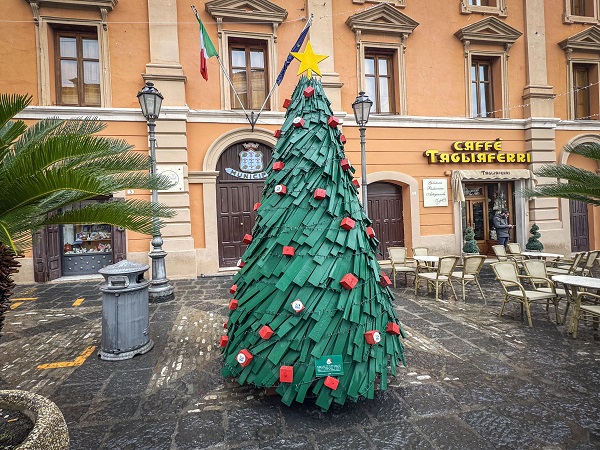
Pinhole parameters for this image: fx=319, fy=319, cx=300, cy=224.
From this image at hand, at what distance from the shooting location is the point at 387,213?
1109 centimetres

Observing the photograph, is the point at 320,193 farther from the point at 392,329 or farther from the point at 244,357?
the point at 244,357

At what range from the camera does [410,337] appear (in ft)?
14.5

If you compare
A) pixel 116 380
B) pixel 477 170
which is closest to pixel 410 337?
pixel 116 380

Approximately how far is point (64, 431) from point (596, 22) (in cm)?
1867

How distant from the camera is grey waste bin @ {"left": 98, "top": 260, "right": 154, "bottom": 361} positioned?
3898 mm

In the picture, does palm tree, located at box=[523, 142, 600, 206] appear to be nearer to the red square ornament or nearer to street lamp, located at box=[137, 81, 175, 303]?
the red square ornament

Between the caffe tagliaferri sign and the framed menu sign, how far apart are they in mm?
649

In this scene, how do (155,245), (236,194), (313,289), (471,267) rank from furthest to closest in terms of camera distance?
1. (236,194)
2. (155,245)
3. (471,267)
4. (313,289)

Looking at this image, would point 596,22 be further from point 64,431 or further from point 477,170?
point 64,431

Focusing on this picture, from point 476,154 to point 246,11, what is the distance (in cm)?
884

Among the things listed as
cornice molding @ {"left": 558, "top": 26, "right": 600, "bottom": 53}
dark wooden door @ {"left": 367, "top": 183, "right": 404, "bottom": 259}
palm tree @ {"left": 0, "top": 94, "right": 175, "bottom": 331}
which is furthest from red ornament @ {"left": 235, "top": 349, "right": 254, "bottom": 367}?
cornice molding @ {"left": 558, "top": 26, "right": 600, "bottom": 53}

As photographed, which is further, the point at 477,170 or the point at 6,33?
the point at 477,170

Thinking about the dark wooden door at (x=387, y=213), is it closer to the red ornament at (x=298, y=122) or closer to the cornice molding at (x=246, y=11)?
the cornice molding at (x=246, y=11)

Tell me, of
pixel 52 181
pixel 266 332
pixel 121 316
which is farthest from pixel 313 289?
pixel 121 316
